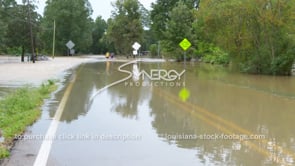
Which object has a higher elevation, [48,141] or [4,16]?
[4,16]

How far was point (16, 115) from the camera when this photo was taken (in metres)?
10.9

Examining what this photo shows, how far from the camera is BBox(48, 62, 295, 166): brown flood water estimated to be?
7.18 metres

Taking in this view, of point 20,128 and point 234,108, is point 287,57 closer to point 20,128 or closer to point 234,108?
point 234,108

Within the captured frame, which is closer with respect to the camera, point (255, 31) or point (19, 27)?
point (255, 31)

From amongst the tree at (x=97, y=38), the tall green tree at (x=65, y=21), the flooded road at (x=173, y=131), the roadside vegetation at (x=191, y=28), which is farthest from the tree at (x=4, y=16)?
the tree at (x=97, y=38)

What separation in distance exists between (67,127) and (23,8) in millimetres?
52647

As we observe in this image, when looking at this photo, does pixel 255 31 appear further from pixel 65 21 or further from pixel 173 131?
pixel 65 21

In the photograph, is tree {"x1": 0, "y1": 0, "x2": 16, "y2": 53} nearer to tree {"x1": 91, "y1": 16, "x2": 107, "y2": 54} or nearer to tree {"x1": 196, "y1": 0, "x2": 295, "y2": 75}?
tree {"x1": 196, "y1": 0, "x2": 295, "y2": 75}

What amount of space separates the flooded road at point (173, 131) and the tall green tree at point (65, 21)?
290ft

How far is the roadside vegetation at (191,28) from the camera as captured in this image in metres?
33.8

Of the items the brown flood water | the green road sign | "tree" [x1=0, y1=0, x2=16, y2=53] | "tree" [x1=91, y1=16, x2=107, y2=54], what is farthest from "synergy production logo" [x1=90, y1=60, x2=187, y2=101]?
"tree" [x1=91, y1=16, x2=107, y2=54]

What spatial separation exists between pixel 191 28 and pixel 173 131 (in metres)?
57.7

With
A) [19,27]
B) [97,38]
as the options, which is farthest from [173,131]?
[97,38]

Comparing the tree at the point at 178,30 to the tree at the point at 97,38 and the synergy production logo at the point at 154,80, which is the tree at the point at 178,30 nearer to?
the synergy production logo at the point at 154,80
